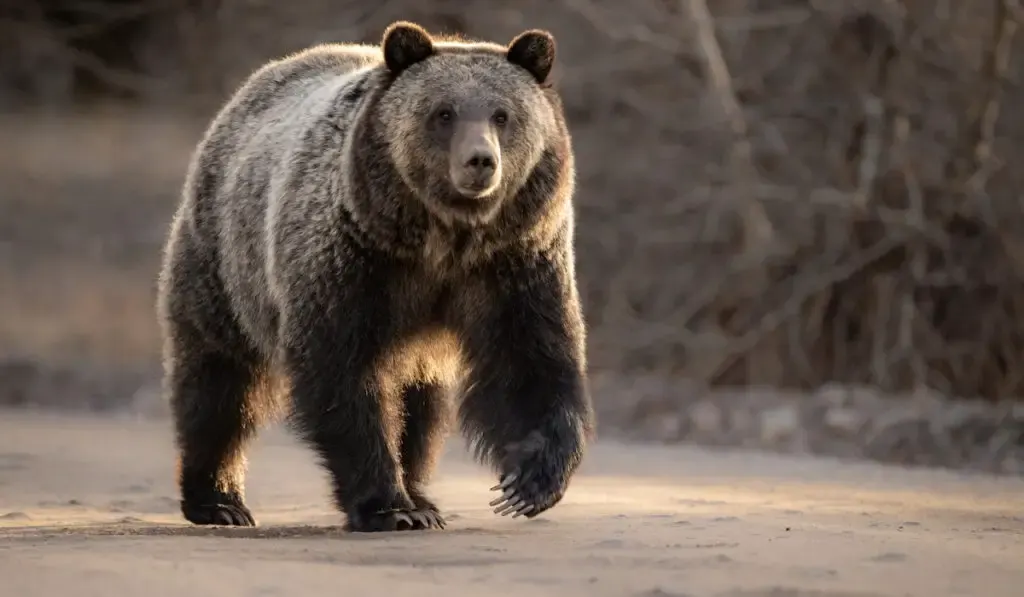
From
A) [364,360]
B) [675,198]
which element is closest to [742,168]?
[675,198]

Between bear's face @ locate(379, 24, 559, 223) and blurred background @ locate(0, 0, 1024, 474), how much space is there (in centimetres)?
516

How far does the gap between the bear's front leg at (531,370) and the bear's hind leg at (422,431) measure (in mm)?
662

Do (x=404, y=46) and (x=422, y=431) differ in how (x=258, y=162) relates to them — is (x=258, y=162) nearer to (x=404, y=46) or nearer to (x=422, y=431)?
(x=404, y=46)

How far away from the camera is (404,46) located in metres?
6.01

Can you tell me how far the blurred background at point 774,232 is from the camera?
1195cm

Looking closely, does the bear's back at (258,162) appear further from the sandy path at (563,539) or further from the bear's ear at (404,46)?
the sandy path at (563,539)

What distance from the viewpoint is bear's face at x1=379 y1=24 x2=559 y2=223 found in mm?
5734

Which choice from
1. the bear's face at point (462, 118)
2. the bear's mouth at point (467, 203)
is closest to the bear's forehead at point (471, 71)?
the bear's face at point (462, 118)

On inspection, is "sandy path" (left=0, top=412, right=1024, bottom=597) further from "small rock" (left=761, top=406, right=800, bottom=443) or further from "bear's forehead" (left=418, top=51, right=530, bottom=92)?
"small rock" (left=761, top=406, right=800, bottom=443)

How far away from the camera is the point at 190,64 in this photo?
53.9 ft

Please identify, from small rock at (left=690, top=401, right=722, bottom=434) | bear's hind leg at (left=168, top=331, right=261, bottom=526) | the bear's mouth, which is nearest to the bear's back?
bear's hind leg at (left=168, top=331, right=261, bottom=526)

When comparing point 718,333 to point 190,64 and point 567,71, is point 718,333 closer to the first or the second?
Answer: point 567,71

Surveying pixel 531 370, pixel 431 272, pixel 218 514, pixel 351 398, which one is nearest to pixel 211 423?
pixel 218 514

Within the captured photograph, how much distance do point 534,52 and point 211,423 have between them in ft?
6.97
